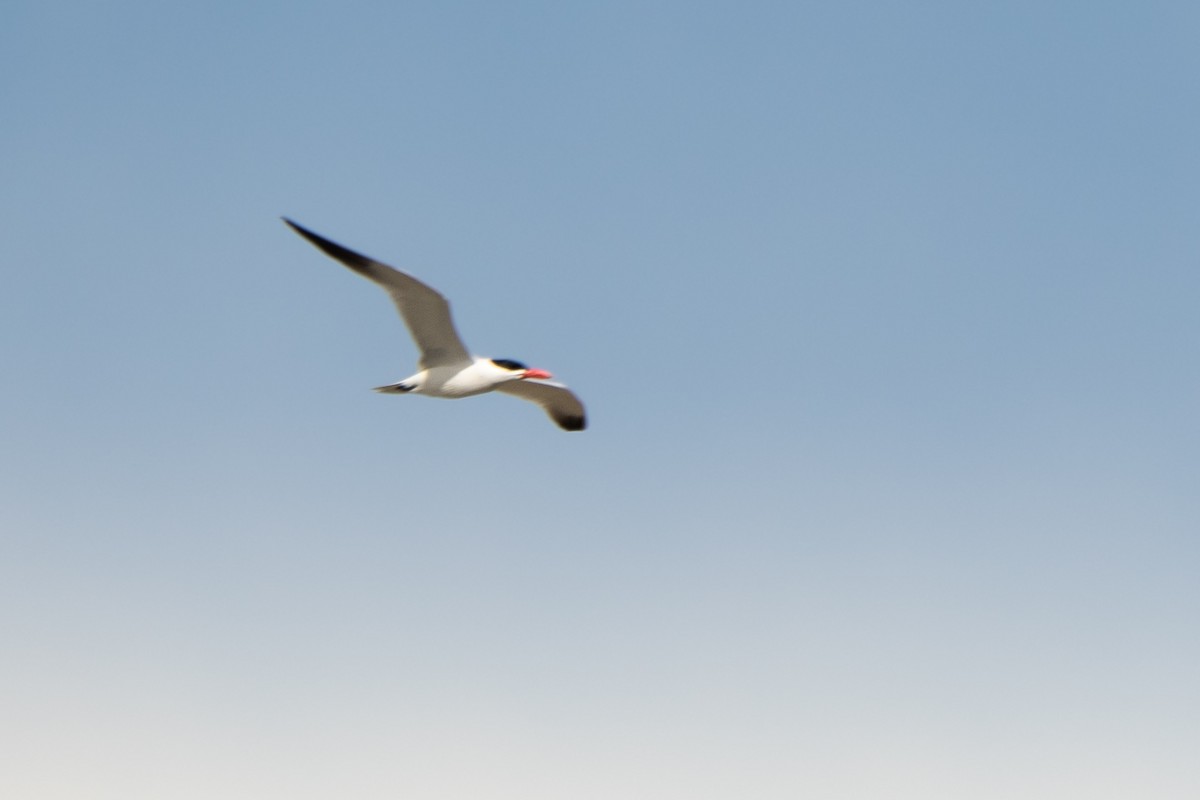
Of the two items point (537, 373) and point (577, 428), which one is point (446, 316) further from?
point (577, 428)

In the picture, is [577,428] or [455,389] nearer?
[455,389]

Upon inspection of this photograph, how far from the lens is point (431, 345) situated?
24766 millimetres

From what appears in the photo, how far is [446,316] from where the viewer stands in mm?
24109

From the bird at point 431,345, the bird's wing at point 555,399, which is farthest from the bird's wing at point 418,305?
the bird's wing at point 555,399

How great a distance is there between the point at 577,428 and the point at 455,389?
238 inches

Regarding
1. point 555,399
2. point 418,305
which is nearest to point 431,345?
point 418,305

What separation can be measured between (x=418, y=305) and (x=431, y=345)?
46.5 inches

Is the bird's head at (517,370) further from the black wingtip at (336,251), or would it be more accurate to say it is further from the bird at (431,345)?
the black wingtip at (336,251)

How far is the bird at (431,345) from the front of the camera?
22766 mm

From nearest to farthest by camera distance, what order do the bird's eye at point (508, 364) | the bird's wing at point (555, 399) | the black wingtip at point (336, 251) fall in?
the black wingtip at point (336, 251) → the bird's eye at point (508, 364) → the bird's wing at point (555, 399)

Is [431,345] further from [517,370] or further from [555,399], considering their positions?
[555,399]

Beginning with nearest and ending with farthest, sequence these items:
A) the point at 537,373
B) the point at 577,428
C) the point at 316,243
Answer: the point at 316,243
the point at 537,373
the point at 577,428

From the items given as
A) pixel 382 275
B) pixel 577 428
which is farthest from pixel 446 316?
pixel 577 428

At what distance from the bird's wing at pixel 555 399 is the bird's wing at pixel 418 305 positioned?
12.5 ft
